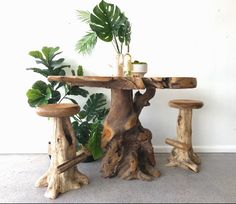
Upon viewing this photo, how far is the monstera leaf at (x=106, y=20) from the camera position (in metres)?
1.93

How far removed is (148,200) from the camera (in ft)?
5.38

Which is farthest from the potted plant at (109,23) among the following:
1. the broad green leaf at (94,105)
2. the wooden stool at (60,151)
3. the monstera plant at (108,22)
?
the wooden stool at (60,151)

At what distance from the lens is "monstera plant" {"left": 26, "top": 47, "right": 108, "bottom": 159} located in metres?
2.05

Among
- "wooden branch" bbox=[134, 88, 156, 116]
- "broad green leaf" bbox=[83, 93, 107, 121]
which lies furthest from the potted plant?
"broad green leaf" bbox=[83, 93, 107, 121]

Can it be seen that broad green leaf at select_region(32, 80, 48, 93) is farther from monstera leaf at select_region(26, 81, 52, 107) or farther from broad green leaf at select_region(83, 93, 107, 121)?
broad green leaf at select_region(83, 93, 107, 121)

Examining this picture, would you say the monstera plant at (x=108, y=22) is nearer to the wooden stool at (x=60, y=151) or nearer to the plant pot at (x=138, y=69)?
the plant pot at (x=138, y=69)

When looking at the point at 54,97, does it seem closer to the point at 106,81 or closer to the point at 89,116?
the point at 89,116

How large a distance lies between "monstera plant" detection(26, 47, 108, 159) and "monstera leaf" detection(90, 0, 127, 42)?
54cm

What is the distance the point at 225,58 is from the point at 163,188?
1.64 m

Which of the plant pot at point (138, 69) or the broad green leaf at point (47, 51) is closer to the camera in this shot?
the plant pot at point (138, 69)

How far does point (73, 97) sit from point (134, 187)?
1.25 meters

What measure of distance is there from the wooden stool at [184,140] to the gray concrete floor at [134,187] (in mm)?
93

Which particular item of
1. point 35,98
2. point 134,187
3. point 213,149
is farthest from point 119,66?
point 213,149

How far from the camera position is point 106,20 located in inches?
77.3
